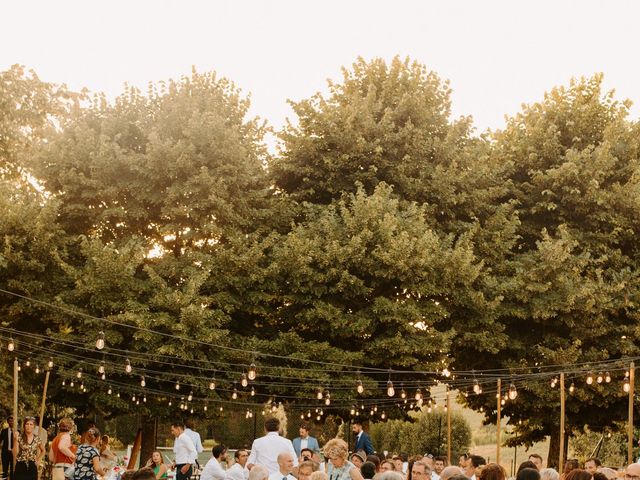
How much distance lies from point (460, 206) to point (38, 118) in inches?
504

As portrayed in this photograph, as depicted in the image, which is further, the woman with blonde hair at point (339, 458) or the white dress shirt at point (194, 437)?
the white dress shirt at point (194, 437)

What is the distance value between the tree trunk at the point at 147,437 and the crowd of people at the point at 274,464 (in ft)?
22.4

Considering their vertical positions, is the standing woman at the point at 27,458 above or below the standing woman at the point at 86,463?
below

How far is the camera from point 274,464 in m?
11.6

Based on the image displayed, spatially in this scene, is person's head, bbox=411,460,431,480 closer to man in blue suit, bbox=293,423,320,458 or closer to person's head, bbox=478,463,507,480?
person's head, bbox=478,463,507,480

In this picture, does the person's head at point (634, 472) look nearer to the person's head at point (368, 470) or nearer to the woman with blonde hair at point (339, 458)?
the person's head at point (368, 470)

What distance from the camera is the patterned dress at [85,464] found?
11016 millimetres

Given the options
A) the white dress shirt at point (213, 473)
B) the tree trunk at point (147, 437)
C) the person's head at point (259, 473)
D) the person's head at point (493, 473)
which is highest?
the person's head at point (493, 473)

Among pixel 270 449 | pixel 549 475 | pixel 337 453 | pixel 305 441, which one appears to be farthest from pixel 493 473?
pixel 305 441

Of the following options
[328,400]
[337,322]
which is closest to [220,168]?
[337,322]

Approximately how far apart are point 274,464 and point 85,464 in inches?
96.8

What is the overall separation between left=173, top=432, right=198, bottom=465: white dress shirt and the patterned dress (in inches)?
110

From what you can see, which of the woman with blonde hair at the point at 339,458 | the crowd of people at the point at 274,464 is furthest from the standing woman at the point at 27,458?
the woman with blonde hair at the point at 339,458

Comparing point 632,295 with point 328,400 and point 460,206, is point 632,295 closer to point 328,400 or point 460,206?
point 460,206
